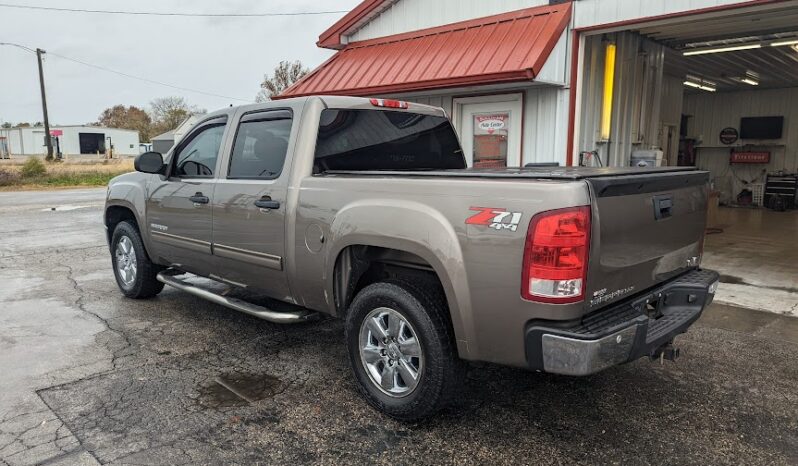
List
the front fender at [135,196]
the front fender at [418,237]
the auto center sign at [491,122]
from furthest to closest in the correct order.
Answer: the auto center sign at [491,122] → the front fender at [135,196] → the front fender at [418,237]

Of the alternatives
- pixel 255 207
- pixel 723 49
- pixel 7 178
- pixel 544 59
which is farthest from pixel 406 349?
pixel 7 178

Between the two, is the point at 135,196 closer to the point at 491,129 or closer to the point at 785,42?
the point at 491,129

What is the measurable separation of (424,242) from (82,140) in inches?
3259

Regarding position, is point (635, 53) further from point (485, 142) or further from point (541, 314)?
point (541, 314)

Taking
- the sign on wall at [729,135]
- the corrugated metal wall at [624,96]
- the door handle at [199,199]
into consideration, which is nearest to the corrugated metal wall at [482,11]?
the corrugated metal wall at [624,96]

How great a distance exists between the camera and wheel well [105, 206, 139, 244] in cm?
609

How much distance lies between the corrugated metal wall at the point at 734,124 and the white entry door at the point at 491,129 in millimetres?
11848

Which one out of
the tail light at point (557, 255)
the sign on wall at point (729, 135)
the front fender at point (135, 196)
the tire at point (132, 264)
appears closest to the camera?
the tail light at point (557, 255)

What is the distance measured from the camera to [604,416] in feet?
11.5

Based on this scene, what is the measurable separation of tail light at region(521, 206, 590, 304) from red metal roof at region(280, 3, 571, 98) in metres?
5.18

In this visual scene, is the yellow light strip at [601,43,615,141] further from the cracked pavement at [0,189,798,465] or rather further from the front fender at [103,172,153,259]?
the front fender at [103,172,153,259]

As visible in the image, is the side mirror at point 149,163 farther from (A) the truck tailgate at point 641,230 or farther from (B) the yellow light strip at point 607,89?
(B) the yellow light strip at point 607,89

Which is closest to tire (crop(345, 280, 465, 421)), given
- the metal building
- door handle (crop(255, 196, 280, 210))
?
door handle (crop(255, 196, 280, 210))

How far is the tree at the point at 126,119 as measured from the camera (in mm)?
80750
